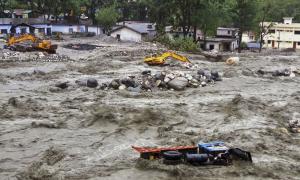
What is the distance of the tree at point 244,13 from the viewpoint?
188 feet

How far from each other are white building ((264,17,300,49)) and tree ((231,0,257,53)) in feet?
23.6

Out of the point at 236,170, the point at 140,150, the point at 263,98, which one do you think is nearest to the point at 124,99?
the point at 263,98

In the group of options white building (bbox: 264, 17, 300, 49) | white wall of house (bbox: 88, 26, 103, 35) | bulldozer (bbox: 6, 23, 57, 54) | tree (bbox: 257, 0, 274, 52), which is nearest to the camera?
bulldozer (bbox: 6, 23, 57, 54)

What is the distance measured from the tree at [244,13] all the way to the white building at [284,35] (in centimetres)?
719

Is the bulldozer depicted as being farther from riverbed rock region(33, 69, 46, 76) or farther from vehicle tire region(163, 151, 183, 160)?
vehicle tire region(163, 151, 183, 160)

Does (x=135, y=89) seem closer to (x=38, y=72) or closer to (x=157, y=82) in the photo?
(x=157, y=82)

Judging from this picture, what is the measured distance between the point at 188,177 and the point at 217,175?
0.87 meters

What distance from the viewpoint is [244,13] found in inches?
2287

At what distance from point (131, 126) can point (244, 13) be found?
43.0 m

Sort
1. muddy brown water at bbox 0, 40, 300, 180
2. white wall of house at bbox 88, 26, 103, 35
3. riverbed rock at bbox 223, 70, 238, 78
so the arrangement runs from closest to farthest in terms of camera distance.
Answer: muddy brown water at bbox 0, 40, 300, 180, riverbed rock at bbox 223, 70, 238, 78, white wall of house at bbox 88, 26, 103, 35

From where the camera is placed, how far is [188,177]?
12.7 m

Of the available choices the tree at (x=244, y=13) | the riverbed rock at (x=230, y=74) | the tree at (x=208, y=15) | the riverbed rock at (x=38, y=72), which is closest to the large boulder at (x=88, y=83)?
the riverbed rock at (x=38, y=72)

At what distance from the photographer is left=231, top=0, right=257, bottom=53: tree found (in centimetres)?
5728

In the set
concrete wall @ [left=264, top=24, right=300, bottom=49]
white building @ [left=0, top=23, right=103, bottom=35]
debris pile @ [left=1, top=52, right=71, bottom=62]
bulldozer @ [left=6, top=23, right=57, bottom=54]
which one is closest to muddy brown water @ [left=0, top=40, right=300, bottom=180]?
debris pile @ [left=1, top=52, right=71, bottom=62]
